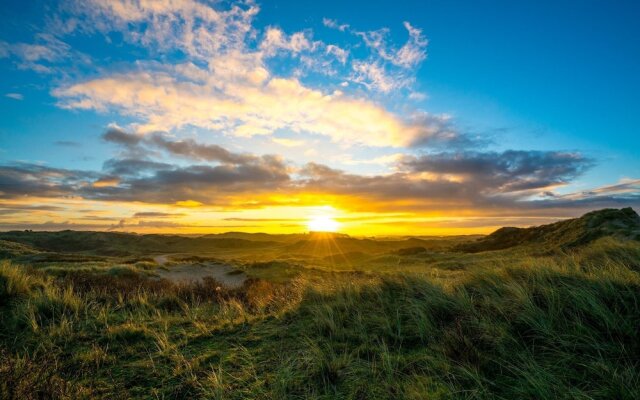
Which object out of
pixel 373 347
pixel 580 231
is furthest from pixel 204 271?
pixel 580 231

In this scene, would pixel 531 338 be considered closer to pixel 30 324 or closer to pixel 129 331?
pixel 129 331

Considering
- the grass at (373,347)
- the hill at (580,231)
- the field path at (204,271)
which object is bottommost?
the field path at (204,271)

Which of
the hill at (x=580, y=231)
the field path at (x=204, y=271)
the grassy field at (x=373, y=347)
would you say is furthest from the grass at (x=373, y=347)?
the hill at (x=580, y=231)

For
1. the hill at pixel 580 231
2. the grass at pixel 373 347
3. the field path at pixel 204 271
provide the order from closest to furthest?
the grass at pixel 373 347
the hill at pixel 580 231
the field path at pixel 204 271

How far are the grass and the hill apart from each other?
74.2 feet

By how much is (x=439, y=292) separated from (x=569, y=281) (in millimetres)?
2022

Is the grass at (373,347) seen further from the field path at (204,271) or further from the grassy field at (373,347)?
the field path at (204,271)

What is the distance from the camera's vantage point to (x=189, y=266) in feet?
114

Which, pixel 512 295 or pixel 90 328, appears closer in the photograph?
pixel 512 295

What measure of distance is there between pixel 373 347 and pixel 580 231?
3206 centimetres

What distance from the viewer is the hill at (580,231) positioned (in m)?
24.6

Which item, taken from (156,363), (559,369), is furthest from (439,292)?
(156,363)

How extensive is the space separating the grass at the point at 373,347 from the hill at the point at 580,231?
74.2 feet

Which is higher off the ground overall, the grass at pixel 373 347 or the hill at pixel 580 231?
the hill at pixel 580 231
